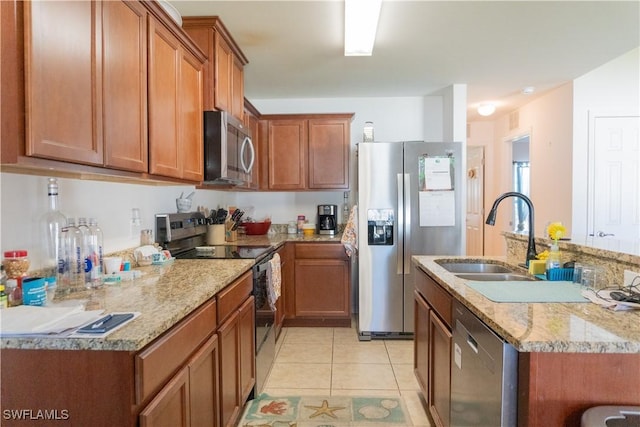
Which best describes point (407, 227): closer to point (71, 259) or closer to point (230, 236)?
point (230, 236)

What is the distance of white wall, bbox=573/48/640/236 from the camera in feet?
11.5

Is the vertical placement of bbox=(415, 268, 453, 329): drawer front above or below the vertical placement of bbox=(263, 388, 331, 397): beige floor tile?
above

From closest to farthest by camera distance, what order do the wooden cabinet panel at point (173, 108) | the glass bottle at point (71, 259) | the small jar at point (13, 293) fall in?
the small jar at point (13, 293)
the glass bottle at point (71, 259)
the wooden cabinet panel at point (173, 108)

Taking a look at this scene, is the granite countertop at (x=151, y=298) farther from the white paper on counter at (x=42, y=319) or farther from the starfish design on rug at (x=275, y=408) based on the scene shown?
the starfish design on rug at (x=275, y=408)

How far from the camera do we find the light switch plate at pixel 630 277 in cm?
129

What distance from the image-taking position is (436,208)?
3164 mm

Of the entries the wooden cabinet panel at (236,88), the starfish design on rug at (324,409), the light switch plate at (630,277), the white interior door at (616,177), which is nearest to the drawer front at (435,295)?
the light switch plate at (630,277)

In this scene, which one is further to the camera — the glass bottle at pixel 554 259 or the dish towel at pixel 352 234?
the dish towel at pixel 352 234

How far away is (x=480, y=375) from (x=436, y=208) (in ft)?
6.86

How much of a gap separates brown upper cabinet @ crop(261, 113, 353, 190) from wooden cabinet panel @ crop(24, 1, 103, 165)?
253cm

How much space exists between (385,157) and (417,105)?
1232 millimetres

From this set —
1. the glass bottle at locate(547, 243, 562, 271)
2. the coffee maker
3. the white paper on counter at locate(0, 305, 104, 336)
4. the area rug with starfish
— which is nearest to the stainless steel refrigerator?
the coffee maker

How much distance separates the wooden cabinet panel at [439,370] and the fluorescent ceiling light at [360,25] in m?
1.69

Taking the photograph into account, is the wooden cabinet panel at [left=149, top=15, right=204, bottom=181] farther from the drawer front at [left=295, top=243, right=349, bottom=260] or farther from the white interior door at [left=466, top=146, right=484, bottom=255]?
the white interior door at [left=466, top=146, right=484, bottom=255]
